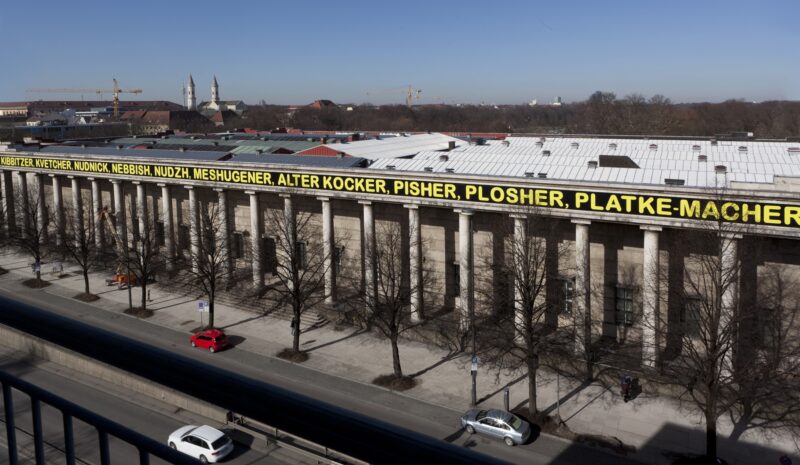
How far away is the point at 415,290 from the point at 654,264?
1206 centimetres

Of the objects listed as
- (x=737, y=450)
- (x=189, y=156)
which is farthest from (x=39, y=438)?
(x=189, y=156)

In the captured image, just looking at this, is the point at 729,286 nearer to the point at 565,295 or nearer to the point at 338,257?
the point at 565,295

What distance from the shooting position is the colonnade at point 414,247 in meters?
28.5

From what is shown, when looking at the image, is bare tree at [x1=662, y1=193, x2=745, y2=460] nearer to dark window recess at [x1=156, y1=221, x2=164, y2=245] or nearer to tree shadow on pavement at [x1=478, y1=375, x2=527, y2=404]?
tree shadow on pavement at [x1=478, y1=375, x2=527, y2=404]

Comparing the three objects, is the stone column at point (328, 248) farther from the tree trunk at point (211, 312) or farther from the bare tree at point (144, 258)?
the bare tree at point (144, 258)

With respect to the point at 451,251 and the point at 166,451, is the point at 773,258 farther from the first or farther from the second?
the point at 166,451

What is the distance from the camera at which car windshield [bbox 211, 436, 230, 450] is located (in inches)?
839

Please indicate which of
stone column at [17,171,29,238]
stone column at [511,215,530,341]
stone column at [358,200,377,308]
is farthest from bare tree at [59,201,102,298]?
stone column at [511,215,530,341]

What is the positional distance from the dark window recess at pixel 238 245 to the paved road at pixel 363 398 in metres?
8.87

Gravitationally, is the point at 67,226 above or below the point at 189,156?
below

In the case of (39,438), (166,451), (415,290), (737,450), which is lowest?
(737,450)

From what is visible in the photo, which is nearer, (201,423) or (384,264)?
(201,423)

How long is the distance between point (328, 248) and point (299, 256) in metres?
1.68

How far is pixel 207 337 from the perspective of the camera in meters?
34.3
